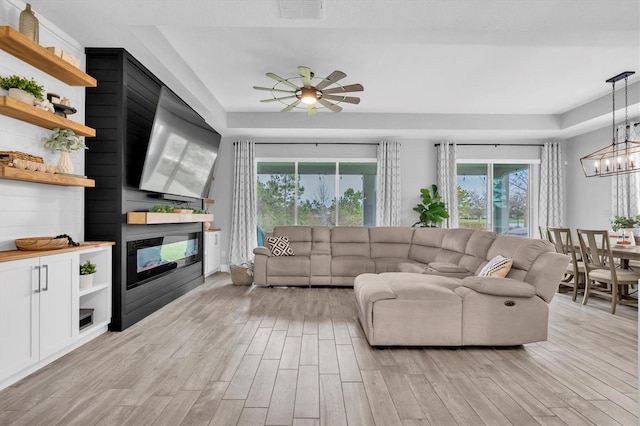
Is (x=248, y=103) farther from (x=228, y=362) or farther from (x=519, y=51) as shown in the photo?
(x=228, y=362)

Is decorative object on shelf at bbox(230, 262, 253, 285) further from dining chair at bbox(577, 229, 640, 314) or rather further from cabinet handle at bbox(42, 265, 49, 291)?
dining chair at bbox(577, 229, 640, 314)

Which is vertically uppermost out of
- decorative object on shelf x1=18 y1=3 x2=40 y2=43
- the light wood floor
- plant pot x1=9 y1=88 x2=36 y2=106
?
decorative object on shelf x1=18 y1=3 x2=40 y2=43

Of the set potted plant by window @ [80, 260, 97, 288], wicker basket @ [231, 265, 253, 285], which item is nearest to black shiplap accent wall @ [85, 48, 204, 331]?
potted plant by window @ [80, 260, 97, 288]

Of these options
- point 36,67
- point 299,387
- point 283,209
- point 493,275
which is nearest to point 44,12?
point 36,67

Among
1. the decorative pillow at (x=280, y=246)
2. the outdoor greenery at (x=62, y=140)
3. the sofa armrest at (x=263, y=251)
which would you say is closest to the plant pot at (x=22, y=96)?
the outdoor greenery at (x=62, y=140)

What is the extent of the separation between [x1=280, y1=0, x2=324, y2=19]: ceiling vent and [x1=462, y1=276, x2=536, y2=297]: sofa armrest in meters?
2.48

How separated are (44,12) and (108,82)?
705 millimetres

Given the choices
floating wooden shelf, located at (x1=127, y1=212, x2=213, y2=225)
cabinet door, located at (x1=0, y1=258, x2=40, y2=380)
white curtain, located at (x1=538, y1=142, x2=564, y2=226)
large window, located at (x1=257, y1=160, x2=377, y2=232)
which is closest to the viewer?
cabinet door, located at (x1=0, y1=258, x2=40, y2=380)

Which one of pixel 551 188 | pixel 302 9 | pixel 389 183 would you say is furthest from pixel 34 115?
pixel 551 188

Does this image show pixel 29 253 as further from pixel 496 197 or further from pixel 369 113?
pixel 496 197

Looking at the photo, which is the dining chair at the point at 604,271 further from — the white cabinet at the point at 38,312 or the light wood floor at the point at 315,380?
the white cabinet at the point at 38,312

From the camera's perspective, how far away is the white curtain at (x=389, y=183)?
6879mm

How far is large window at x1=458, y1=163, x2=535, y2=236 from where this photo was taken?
23.5 feet

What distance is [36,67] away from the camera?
108 inches
